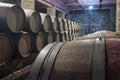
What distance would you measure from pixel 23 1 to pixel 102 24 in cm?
1248

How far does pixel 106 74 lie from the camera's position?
1257mm

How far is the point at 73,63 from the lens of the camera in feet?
4.64

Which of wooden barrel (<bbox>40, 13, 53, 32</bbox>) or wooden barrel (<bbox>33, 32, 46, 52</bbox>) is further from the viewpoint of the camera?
wooden barrel (<bbox>40, 13, 53, 32</bbox>)

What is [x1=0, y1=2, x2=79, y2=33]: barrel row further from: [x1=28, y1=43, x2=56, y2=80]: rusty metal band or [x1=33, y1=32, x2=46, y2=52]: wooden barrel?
[x1=28, y1=43, x2=56, y2=80]: rusty metal band

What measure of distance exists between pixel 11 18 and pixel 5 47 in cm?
60

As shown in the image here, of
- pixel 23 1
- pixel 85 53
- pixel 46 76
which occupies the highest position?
pixel 23 1

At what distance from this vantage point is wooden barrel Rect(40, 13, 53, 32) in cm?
526

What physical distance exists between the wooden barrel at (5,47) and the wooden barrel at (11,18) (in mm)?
141

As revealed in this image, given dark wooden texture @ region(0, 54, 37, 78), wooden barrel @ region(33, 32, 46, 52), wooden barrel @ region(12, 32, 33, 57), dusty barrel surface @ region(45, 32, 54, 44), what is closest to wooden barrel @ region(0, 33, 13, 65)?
dark wooden texture @ region(0, 54, 37, 78)

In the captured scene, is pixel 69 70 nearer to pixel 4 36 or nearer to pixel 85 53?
pixel 85 53

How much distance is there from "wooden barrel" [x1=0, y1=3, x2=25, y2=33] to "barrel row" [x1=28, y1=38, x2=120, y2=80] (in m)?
1.95

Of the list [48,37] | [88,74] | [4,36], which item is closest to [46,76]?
[88,74]

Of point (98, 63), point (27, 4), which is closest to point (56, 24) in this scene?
point (27, 4)

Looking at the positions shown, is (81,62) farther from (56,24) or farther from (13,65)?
(56,24)
